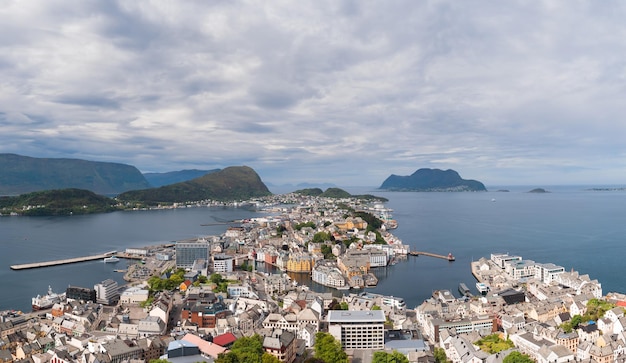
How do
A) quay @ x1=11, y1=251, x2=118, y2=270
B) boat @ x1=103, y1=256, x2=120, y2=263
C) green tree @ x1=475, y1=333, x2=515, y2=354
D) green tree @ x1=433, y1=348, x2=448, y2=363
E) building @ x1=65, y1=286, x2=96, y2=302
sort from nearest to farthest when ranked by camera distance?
green tree @ x1=433, y1=348, x2=448, y2=363 < green tree @ x1=475, y1=333, x2=515, y2=354 < building @ x1=65, y1=286, x2=96, y2=302 < quay @ x1=11, y1=251, x2=118, y2=270 < boat @ x1=103, y1=256, x2=120, y2=263

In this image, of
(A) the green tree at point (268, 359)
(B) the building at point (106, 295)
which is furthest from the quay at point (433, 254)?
(A) the green tree at point (268, 359)

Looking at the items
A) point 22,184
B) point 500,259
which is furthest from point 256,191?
point 500,259

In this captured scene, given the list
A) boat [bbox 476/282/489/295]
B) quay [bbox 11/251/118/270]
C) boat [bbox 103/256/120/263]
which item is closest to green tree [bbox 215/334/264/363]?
boat [bbox 476/282/489/295]

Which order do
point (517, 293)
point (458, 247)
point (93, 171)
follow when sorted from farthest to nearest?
point (93, 171) → point (458, 247) → point (517, 293)

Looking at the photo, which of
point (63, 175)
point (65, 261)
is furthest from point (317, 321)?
point (63, 175)

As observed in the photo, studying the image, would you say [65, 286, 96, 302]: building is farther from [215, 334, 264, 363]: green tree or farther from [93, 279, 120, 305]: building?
[215, 334, 264, 363]: green tree

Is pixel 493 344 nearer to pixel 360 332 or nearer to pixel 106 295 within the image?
pixel 360 332

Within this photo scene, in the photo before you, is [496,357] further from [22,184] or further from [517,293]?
[22,184]
